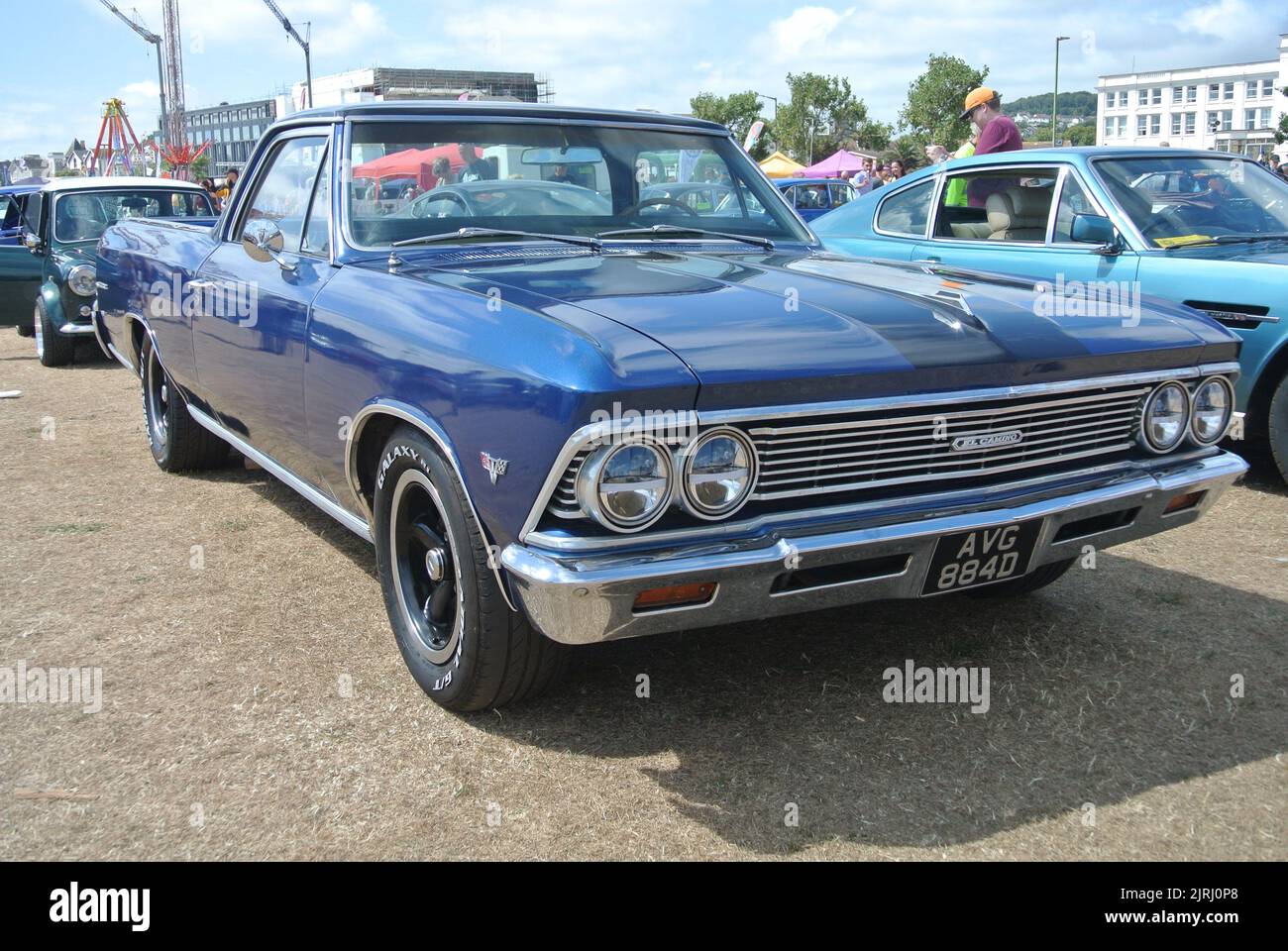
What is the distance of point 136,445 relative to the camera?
22.2ft

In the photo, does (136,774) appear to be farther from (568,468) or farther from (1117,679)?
(1117,679)

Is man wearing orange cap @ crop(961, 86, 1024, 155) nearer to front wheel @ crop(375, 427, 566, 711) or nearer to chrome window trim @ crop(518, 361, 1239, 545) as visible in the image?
chrome window trim @ crop(518, 361, 1239, 545)

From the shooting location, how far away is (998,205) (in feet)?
20.5

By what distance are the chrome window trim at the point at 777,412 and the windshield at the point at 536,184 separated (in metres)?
1.47

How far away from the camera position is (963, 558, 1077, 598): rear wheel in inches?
152

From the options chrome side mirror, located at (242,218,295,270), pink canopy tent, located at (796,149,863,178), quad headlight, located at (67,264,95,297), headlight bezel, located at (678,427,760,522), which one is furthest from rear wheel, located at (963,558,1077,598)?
pink canopy tent, located at (796,149,863,178)

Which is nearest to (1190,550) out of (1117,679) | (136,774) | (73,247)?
(1117,679)

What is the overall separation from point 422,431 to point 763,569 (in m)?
0.97

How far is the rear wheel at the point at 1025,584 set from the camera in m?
3.86

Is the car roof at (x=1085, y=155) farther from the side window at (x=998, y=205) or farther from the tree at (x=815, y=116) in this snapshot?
the tree at (x=815, y=116)

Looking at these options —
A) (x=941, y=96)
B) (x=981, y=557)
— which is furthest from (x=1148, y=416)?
(x=941, y=96)

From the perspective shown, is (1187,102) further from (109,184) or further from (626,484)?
(626,484)

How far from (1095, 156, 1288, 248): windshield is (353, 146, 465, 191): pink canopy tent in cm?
342
